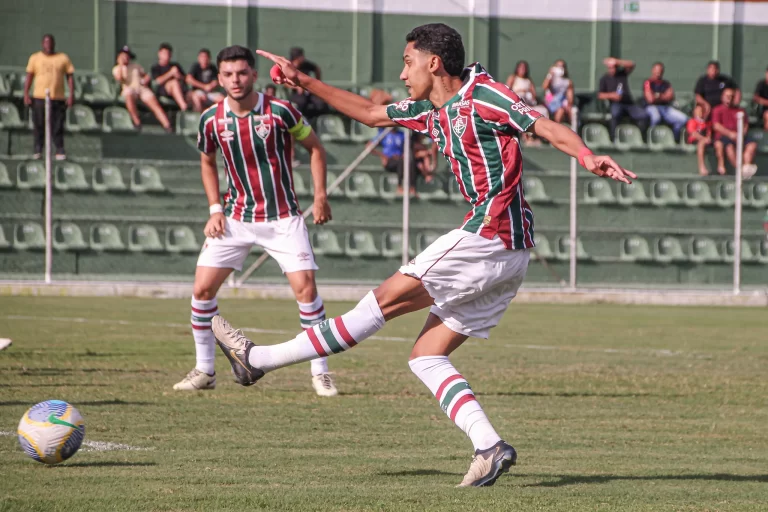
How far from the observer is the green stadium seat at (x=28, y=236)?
68.3 feet

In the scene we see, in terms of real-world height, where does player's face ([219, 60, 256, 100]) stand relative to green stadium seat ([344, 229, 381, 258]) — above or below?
above

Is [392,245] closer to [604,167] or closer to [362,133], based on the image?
[362,133]

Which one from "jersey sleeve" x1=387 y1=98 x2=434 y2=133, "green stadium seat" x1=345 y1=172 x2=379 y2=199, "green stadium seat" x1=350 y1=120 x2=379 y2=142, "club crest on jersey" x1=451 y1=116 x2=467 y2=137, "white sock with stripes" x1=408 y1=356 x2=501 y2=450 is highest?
"green stadium seat" x1=350 y1=120 x2=379 y2=142

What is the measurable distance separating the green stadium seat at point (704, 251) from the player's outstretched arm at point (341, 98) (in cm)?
1741

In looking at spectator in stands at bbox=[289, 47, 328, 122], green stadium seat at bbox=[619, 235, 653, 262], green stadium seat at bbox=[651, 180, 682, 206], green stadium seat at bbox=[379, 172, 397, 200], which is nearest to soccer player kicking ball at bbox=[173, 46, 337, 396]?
green stadium seat at bbox=[379, 172, 397, 200]

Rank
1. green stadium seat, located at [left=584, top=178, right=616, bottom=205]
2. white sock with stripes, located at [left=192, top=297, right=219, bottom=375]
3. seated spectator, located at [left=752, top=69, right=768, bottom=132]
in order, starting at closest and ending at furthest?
white sock with stripes, located at [left=192, top=297, right=219, bottom=375]
green stadium seat, located at [left=584, top=178, right=616, bottom=205]
seated spectator, located at [left=752, top=69, right=768, bottom=132]

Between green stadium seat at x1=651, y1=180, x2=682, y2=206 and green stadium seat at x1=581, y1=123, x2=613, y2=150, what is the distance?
1.40m

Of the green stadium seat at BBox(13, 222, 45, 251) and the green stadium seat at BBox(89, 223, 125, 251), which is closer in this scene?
the green stadium seat at BBox(13, 222, 45, 251)

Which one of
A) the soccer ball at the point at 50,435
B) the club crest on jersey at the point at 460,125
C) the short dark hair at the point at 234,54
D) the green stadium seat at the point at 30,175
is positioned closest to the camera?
the soccer ball at the point at 50,435

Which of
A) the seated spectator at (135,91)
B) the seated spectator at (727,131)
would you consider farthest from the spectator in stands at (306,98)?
the seated spectator at (727,131)

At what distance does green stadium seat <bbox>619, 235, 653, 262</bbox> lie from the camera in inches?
901

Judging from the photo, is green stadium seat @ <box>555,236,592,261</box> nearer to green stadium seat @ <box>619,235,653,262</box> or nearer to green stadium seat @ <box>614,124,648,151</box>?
green stadium seat @ <box>619,235,653,262</box>

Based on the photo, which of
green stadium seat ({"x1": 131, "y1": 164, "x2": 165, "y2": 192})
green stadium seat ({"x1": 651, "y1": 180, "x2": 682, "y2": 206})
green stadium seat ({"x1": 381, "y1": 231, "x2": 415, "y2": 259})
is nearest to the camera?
green stadium seat ({"x1": 381, "y1": 231, "x2": 415, "y2": 259})

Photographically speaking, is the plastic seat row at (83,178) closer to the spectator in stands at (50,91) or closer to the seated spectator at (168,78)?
the spectator in stands at (50,91)
